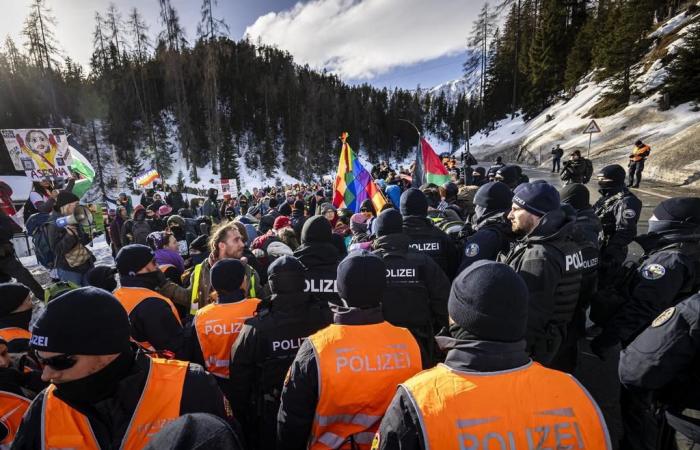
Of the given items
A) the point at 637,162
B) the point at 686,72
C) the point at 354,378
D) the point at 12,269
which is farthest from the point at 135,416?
the point at 686,72

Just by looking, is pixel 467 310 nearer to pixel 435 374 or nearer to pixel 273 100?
pixel 435 374

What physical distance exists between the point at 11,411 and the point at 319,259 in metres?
2.17

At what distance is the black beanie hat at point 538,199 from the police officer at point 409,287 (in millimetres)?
994

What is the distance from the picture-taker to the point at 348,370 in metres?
1.89

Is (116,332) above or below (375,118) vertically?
below

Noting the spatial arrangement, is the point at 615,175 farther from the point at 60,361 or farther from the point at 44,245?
the point at 44,245

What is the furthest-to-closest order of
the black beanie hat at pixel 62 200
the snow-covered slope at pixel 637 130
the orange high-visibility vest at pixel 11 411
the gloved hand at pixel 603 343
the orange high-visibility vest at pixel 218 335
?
the snow-covered slope at pixel 637 130 < the black beanie hat at pixel 62 200 < the gloved hand at pixel 603 343 < the orange high-visibility vest at pixel 218 335 < the orange high-visibility vest at pixel 11 411

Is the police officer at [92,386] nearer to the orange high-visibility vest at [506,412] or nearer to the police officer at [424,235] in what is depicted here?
the orange high-visibility vest at [506,412]

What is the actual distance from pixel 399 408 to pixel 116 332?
1191 millimetres

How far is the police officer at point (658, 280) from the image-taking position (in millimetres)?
2602

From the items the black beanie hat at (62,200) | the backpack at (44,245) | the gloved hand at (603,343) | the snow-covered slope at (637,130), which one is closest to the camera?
the gloved hand at (603,343)

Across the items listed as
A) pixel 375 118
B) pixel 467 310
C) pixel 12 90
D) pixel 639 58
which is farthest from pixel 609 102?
pixel 12 90

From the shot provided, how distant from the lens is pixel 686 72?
20.0 meters

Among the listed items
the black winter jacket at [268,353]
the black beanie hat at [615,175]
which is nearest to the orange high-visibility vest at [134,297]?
the black winter jacket at [268,353]
